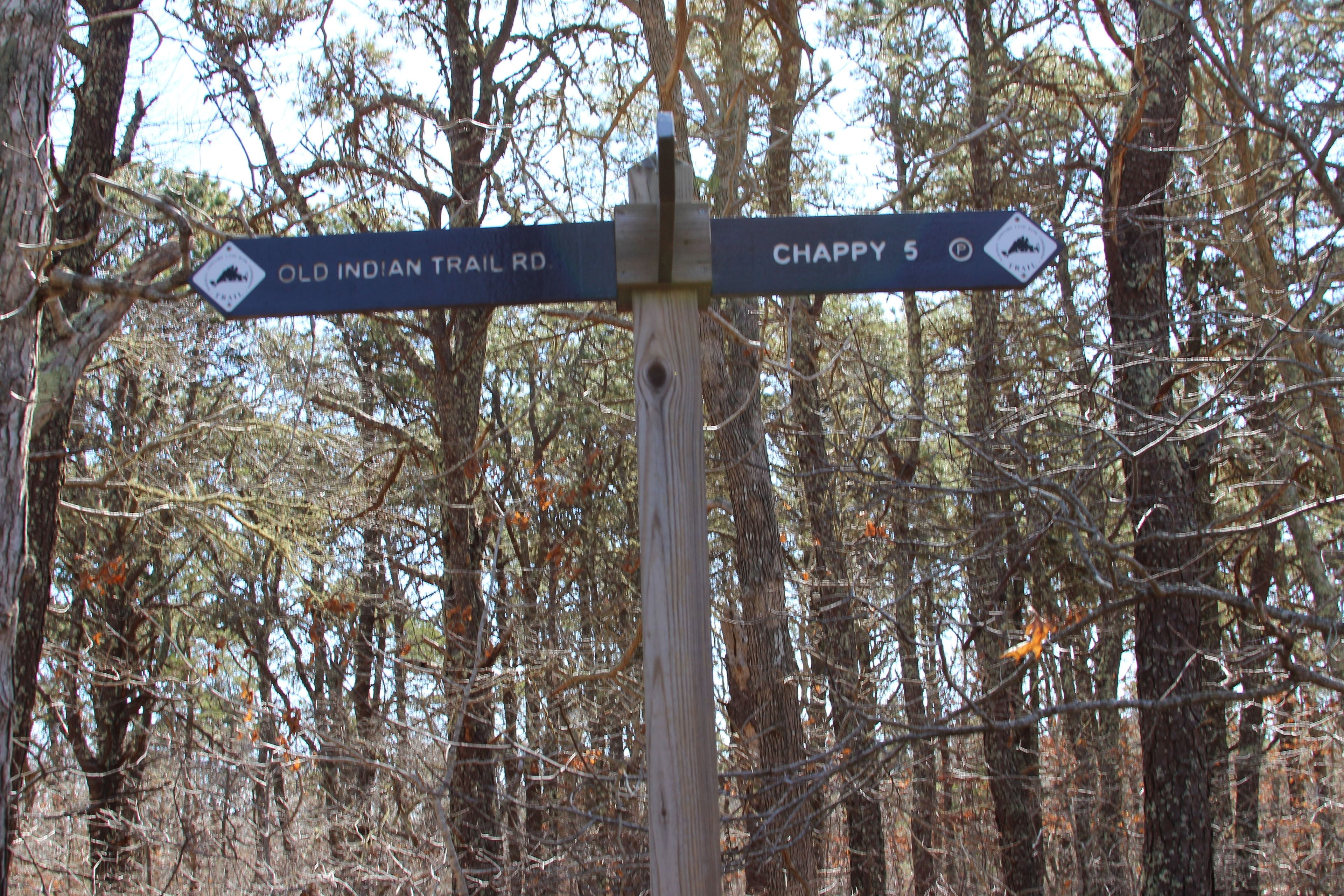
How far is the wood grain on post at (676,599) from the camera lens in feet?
6.33

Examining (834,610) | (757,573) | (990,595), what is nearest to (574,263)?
(990,595)

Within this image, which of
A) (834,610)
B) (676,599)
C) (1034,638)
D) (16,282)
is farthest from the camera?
(834,610)

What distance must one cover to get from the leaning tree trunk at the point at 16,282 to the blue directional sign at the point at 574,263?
217 centimetres

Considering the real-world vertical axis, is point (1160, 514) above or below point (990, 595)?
above

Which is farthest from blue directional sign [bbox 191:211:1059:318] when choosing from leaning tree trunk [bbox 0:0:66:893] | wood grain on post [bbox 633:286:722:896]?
leaning tree trunk [bbox 0:0:66:893]

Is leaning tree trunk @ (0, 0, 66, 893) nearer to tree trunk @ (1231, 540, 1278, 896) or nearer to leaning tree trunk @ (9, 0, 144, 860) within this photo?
leaning tree trunk @ (9, 0, 144, 860)

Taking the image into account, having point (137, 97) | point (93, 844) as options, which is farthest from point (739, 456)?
point (93, 844)

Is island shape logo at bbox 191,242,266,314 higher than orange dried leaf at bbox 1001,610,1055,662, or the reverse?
island shape logo at bbox 191,242,266,314

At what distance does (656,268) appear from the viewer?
214 centimetres

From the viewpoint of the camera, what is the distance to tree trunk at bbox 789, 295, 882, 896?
257 inches

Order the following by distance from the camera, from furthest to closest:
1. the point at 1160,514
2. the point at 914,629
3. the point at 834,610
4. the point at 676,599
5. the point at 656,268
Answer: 1. the point at 834,610
2. the point at 914,629
3. the point at 1160,514
4. the point at 656,268
5. the point at 676,599

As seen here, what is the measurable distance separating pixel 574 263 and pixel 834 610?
273 inches

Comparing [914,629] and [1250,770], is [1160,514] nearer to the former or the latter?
[914,629]

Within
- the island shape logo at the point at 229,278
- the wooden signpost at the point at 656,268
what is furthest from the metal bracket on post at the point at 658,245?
the island shape logo at the point at 229,278
